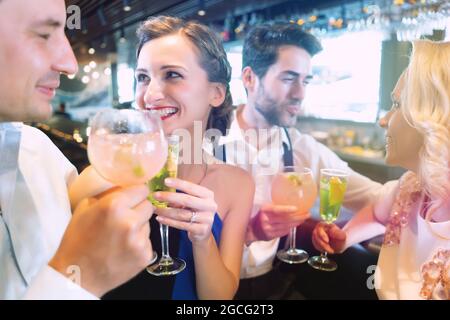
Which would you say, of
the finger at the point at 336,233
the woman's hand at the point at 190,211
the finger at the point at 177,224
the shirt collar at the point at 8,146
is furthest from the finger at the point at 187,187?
the finger at the point at 336,233

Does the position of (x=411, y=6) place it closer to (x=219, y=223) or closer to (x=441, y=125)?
(x=441, y=125)

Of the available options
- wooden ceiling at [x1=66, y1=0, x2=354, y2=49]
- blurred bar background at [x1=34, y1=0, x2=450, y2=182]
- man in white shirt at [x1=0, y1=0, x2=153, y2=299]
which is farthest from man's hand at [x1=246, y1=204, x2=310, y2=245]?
wooden ceiling at [x1=66, y1=0, x2=354, y2=49]

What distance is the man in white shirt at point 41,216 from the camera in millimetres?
839

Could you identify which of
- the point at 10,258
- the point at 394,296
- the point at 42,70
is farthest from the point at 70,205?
the point at 394,296

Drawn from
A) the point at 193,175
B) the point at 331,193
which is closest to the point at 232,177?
the point at 193,175

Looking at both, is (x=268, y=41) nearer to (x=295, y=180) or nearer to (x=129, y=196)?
(x=295, y=180)

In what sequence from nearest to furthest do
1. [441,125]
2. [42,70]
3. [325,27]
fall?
1. [42,70]
2. [441,125]
3. [325,27]

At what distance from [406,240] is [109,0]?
143 centimetres

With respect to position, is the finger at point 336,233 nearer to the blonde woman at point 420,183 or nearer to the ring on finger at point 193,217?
the blonde woman at point 420,183

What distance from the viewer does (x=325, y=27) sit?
60.6 inches

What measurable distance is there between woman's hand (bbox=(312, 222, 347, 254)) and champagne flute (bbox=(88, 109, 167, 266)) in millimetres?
925

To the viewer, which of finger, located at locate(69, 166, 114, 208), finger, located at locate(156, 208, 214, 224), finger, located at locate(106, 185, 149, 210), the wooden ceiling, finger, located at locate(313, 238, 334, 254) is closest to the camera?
finger, located at locate(106, 185, 149, 210)

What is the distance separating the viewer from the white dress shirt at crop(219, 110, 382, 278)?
57.6 inches

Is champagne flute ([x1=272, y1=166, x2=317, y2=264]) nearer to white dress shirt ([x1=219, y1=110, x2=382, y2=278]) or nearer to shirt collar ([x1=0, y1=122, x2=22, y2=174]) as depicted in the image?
white dress shirt ([x1=219, y1=110, x2=382, y2=278])
